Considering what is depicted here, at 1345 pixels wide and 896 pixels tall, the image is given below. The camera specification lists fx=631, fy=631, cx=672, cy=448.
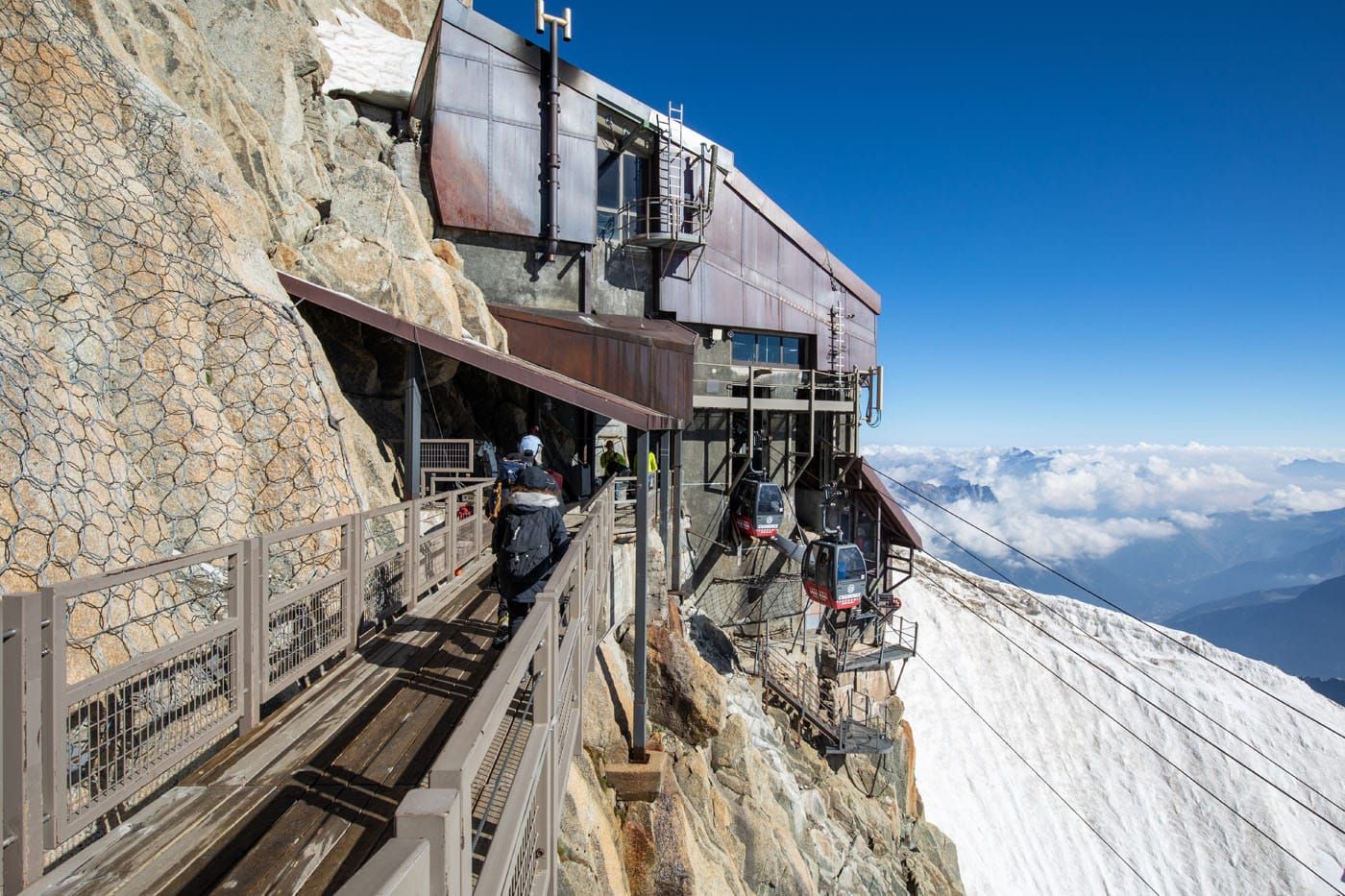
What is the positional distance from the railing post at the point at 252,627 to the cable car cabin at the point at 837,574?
16678mm

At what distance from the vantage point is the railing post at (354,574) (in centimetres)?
550

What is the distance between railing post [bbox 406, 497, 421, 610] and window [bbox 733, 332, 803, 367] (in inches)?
686

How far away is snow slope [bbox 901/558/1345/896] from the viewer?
93.7 ft

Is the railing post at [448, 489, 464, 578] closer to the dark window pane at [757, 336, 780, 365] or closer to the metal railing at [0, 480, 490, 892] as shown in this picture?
the metal railing at [0, 480, 490, 892]

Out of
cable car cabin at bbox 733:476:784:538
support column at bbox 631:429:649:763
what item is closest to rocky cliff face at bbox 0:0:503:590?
support column at bbox 631:429:649:763

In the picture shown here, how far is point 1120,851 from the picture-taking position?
29.7m

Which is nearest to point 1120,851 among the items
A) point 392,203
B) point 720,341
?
point 720,341

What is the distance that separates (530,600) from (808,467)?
20.0 metres

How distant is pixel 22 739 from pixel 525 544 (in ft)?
9.77

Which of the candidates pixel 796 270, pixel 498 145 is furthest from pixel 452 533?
pixel 796 270

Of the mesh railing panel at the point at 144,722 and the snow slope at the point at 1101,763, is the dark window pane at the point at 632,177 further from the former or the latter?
the snow slope at the point at 1101,763

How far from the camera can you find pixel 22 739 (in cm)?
256

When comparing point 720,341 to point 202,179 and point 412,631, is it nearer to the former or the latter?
point 202,179

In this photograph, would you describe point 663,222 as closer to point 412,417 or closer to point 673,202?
point 673,202
